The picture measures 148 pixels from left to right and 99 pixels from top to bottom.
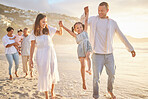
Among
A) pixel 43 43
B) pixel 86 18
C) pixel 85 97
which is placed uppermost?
pixel 86 18

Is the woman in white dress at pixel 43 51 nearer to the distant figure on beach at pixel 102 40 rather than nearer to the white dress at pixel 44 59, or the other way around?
the white dress at pixel 44 59

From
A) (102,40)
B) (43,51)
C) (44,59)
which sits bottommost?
(44,59)

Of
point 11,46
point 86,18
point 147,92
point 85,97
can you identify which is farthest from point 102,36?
point 11,46

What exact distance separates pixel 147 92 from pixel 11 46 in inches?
212

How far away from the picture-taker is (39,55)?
3369 mm

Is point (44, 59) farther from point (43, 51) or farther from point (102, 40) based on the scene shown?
point (102, 40)

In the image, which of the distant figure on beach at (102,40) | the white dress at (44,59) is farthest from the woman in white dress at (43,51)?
the distant figure on beach at (102,40)

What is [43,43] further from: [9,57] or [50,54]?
[9,57]

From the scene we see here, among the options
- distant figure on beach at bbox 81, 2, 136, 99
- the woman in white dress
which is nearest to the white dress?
the woman in white dress

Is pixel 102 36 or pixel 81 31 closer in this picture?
pixel 102 36

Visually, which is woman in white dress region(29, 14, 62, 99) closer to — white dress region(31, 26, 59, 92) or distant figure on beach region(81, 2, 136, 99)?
white dress region(31, 26, 59, 92)

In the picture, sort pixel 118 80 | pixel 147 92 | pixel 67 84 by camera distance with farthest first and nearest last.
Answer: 1. pixel 118 80
2. pixel 67 84
3. pixel 147 92

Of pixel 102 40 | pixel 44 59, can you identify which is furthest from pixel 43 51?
pixel 102 40

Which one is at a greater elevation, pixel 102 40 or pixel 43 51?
pixel 102 40
